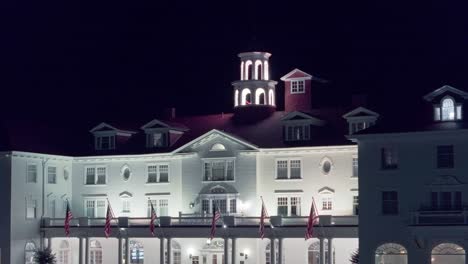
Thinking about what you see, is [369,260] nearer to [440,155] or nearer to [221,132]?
[440,155]

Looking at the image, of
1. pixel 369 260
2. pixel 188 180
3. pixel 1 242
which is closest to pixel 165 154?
pixel 188 180

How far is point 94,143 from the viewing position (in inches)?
3295

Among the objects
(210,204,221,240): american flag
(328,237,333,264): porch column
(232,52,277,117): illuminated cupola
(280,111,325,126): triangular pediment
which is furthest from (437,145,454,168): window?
(232,52,277,117): illuminated cupola

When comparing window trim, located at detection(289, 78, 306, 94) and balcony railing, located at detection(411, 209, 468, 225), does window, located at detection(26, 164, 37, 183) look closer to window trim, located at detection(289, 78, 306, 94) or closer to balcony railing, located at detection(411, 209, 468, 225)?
Answer: window trim, located at detection(289, 78, 306, 94)

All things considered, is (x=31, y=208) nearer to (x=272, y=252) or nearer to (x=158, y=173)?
(x=158, y=173)

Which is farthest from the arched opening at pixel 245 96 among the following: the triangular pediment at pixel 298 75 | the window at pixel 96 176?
the window at pixel 96 176

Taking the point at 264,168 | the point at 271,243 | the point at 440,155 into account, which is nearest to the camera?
the point at 440,155

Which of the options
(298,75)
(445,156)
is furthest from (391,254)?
(298,75)

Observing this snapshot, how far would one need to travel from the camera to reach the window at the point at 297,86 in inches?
3145

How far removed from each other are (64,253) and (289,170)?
18.0m

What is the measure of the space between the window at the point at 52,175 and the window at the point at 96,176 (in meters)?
2.58

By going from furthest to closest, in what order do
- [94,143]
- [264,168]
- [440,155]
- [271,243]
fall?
[94,143] → [264,168] → [271,243] → [440,155]

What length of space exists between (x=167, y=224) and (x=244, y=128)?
953 cm

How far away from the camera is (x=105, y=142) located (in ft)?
271
